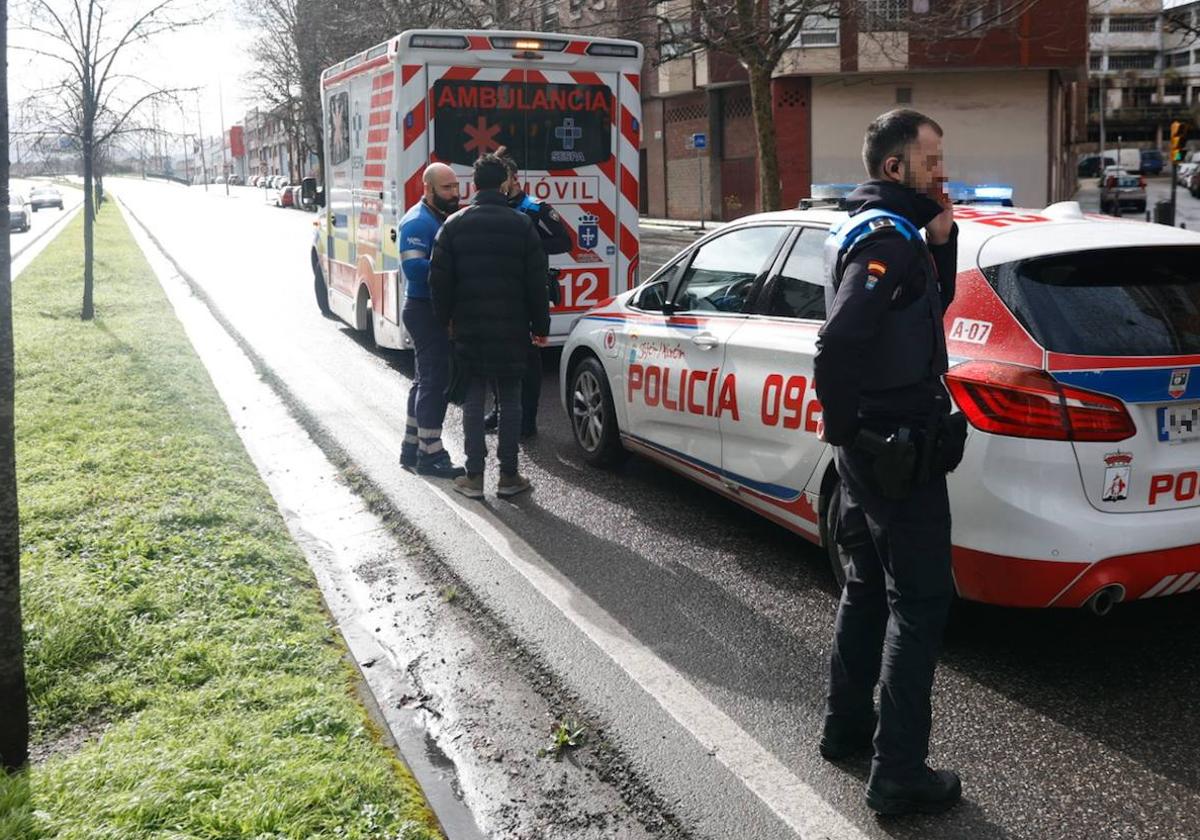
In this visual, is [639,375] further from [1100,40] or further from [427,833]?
[1100,40]

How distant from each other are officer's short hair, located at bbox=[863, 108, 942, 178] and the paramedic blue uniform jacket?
4.72 meters

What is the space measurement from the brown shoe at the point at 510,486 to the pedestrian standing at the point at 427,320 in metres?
0.66

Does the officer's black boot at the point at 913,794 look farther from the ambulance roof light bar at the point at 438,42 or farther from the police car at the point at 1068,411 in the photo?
the ambulance roof light bar at the point at 438,42

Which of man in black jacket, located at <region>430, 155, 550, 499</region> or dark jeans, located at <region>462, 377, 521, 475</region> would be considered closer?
man in black jacket, located at <region>430, 155, 550, 499</region>

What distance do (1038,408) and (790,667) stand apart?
133 cm

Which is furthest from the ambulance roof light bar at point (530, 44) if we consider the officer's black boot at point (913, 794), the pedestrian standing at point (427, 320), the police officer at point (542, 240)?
the officer's black boot at point (913, 794)

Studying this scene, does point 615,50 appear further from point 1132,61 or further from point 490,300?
point 1132,61

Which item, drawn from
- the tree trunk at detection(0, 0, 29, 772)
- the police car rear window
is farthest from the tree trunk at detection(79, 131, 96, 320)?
the police car rear window

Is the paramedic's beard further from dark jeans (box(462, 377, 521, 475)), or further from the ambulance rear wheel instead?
the ambulance rear wheel

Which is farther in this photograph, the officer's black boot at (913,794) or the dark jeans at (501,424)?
the dark jeans at (501,424)

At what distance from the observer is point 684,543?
613 centimetres

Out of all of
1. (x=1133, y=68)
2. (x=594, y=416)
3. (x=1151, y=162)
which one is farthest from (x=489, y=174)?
(x=1133, y=68)

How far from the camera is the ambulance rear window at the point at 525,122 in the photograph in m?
9.89

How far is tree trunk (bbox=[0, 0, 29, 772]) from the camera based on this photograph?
3.43m
